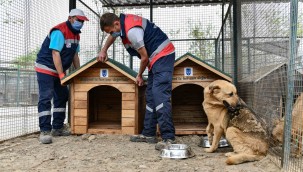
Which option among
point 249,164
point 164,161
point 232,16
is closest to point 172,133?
point 164,161

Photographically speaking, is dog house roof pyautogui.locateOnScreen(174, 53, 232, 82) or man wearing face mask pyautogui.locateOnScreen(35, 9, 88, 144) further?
dog house roof pyautogui.locateOnScreen(174, 53, 232, 82)

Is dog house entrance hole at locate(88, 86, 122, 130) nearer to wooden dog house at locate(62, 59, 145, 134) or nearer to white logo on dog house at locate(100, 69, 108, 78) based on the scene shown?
wooden dog house at locate(62, 59, 145, 134)

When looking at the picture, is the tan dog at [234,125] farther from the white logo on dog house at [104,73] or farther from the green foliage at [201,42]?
the green foliage at [201,42]

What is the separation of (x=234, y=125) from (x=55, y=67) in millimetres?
2860

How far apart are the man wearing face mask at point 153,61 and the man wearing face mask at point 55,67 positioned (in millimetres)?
793

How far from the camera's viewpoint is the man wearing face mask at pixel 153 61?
3809 millimetres

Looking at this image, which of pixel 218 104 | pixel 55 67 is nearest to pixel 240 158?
pixel 218 104

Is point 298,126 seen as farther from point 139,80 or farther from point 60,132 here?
point 60,132

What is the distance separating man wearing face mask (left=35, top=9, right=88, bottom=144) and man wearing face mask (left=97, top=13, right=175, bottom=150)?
2.60 ft

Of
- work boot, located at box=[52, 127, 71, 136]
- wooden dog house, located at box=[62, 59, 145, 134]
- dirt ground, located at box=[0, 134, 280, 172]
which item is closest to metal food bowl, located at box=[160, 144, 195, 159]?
dirt ground, located at box=[0, 134, 280, 172]

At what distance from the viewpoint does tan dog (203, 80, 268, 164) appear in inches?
120

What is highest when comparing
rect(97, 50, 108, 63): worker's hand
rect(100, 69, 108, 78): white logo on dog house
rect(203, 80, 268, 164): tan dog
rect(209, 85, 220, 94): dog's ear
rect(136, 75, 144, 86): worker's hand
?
rect(97, 50, 108, 63): worker's hand

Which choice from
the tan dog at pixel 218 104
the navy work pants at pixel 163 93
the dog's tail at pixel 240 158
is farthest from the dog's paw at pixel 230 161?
the navy work pants at pixel 163 93

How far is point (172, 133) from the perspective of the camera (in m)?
3.84
